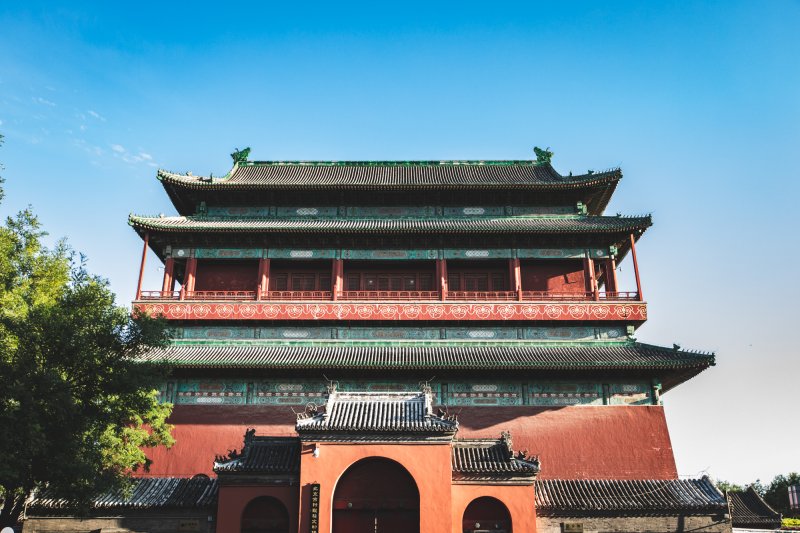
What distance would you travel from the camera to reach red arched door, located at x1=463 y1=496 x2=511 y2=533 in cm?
1689

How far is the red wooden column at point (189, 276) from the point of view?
25.2 meters

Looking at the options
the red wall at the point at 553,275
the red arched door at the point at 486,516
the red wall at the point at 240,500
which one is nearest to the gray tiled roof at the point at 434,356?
the red wall at the point at 553,275

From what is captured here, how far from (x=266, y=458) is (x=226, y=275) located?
11.2 metres

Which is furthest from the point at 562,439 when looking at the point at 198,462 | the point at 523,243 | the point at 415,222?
the point at 198,462

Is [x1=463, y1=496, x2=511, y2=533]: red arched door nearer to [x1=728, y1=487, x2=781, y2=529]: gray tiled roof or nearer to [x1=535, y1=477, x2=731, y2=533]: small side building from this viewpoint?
[x1=535, y1=477, x2=731, y2=533]: small side building

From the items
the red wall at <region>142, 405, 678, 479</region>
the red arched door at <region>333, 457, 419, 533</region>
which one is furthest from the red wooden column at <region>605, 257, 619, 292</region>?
the red arched door at <region>333, 457, 419, 533</region>

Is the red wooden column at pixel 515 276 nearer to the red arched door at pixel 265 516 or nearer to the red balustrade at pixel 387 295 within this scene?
the red balustrade at pixel 387 295

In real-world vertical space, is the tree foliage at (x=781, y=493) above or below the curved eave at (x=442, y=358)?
below

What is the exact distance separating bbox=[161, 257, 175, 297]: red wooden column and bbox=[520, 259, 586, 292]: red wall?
14.0m

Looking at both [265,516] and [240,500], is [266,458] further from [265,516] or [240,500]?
[265,516]

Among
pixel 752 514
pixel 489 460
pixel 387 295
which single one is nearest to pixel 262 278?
pixel 387 295

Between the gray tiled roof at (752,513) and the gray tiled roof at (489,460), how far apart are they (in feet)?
62.5

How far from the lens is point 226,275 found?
26.8 meters

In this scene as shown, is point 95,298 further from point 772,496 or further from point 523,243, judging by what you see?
point 772,496
